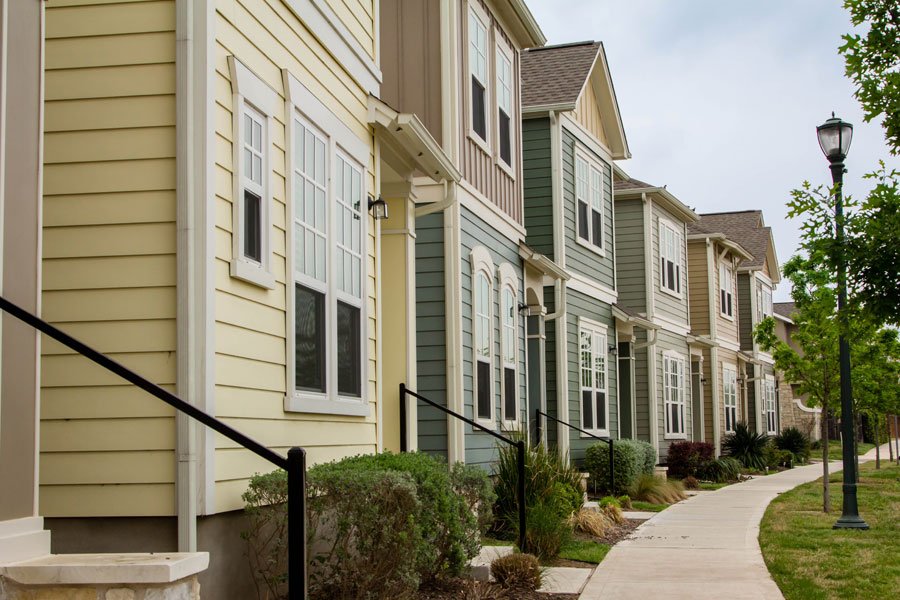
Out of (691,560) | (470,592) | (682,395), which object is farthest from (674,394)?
(470,592)

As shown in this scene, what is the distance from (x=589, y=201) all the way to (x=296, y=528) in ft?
55.2

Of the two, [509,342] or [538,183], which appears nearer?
[509,342]

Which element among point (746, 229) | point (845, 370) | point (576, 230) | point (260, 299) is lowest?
point (845, 370)

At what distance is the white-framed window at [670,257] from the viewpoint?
26.3 metres

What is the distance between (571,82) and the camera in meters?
19.1

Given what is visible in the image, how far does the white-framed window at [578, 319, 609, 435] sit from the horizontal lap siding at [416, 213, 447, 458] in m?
7.31

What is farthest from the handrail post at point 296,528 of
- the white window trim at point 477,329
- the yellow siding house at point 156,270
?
the white window trim at point 477,329

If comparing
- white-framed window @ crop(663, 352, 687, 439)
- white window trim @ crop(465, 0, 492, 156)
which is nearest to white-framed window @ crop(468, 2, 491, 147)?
white window trim @ crop(465, 0, 492, 156)

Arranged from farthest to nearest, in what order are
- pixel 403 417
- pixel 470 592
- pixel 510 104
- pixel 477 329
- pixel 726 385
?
1. pixel 726 385
2. pixel 510 104
3. pixel 477 329
4. pixel 403 417
5. pixel 470 592

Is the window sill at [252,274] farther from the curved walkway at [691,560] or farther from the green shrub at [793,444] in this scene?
the green shrub at [793,444]

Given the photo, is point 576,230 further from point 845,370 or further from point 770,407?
point 770,407

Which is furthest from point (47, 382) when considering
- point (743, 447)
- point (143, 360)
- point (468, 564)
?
point (743, 447)

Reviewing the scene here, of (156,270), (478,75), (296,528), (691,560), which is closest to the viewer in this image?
(296,528)

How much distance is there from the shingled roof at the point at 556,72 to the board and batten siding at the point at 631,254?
18.0 ft
